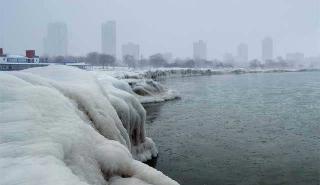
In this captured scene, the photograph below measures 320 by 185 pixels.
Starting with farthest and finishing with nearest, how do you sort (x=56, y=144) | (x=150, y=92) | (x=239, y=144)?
(x=150, y=92), (x=239, y=144), (x=56, y=144)

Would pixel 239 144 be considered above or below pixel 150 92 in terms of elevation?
below

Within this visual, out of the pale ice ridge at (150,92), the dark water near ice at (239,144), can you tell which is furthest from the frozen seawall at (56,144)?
the pale ice ridge at (150,92)

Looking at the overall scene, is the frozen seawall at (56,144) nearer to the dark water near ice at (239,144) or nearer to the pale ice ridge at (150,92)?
the dark water near ice at (239,144)

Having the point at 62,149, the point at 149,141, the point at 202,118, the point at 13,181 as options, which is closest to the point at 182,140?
the point at 149,141

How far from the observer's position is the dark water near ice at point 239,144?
57.4 feet

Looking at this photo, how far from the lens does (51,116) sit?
27.4 feet

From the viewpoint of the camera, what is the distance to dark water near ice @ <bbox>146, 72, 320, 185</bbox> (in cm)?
1750

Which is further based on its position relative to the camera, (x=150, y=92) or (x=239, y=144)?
(x=150, y=92)

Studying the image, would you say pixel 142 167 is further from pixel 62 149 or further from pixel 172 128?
pixel 172 128

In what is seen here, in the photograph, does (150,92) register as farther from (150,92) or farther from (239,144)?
(239,144)

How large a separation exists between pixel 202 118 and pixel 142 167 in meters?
24.2

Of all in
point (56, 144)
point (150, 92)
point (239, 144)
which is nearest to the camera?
point (56, 144)

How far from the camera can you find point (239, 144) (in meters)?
23.0

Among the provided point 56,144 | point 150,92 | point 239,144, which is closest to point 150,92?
point 150,92
